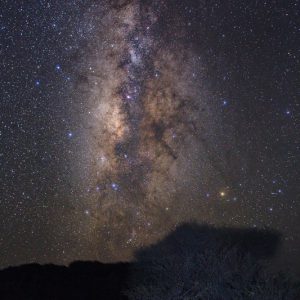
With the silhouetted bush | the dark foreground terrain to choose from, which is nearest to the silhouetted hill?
the dark foreground terrain

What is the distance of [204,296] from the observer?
41.5ft

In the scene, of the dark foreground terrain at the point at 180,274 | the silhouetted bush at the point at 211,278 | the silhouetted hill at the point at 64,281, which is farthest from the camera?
the silhouetted hill at the point at 64,281

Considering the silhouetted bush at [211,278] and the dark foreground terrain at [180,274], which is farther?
the dark foreground terrain at [180,274]

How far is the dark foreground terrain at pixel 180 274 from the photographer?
13.0 meters

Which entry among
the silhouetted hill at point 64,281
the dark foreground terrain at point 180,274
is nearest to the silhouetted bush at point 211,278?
the dark foreground terrain at point 180,274

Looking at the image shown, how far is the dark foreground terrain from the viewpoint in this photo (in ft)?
42.8

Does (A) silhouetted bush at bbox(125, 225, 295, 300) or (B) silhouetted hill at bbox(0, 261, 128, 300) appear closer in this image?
(A) silhouetted bush at bbox(125, 225, 295, 300)

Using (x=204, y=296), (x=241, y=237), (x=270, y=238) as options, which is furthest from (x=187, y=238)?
(x=204, y=296)

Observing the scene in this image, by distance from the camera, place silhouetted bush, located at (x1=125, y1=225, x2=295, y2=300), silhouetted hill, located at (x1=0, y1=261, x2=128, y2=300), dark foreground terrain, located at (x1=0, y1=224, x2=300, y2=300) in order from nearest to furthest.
A: silhouetted bush, located at (x1=125, y1=225, x2=295, y2=300) < dark foreground terrain, located at (x1=0, y1=224, x2=300, y2=300) < silhouetted hill, located at (x1=0, y1=261, x2=128, y2=300)

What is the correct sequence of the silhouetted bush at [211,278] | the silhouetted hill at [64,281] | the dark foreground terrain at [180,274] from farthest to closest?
the silhouetted hill at [64,281] < the dark foreground terrain at [180,274] < the silhouetted bush at [211,278]

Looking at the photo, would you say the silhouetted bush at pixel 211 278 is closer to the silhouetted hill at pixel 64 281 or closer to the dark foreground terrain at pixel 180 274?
the dark foreground terrain at pixel 180 274

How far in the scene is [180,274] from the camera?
13977 mm

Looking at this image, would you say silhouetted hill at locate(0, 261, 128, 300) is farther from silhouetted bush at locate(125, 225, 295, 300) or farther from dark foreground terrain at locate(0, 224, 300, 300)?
silhouetted bush at locate(125, 225, 295, 300)

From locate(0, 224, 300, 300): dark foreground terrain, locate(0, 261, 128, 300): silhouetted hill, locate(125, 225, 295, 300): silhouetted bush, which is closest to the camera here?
locate(125, 225, 295, 300): silhouetted bush
